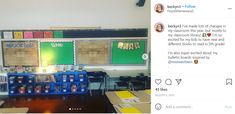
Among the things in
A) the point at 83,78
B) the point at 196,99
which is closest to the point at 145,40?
the point at 83,78

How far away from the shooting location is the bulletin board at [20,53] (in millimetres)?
6535

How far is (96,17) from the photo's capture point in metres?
6.63

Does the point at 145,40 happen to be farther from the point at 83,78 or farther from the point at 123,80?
the point at 83,78

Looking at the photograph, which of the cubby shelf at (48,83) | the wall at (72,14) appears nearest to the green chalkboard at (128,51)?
the wall at (72,14)

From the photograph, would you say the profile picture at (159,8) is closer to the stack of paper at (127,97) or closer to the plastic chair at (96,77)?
the stack of paper at (127,97)

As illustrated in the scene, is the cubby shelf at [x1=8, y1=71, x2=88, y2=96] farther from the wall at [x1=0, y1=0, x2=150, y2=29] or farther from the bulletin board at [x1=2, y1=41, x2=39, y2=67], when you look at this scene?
the wall at [x1=0, y1=0, x2=150, y2=29]

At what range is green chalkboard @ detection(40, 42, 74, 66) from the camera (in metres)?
6.54

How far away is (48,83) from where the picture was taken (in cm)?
632

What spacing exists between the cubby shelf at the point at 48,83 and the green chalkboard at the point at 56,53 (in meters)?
0.42

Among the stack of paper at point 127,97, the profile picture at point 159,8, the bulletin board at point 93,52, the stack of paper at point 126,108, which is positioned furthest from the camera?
the bulletin board at point 93,52

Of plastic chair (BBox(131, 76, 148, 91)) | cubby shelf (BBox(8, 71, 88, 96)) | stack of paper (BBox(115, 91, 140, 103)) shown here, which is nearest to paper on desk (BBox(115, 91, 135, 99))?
stack of paper (BBox(115, 91, 140, 103))

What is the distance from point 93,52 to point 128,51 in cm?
90

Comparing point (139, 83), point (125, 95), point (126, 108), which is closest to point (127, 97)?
point (125, 95)

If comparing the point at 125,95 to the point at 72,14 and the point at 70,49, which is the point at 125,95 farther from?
the point at 72,14
